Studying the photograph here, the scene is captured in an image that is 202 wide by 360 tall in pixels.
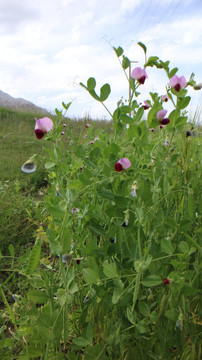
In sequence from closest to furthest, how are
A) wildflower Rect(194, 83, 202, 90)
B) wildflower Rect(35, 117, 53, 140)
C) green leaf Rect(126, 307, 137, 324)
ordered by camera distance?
green leaf Rect(126, 307, 137, 324) < wildflower Rect(35, 117, 53, 140) < wildflower Rect(194, 83, 202, 90)

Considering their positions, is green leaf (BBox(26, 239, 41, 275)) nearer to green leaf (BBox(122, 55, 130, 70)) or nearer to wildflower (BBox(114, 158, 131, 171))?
wildflower (BBox(114, 158, 131, 171))

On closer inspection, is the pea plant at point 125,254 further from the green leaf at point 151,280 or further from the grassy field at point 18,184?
the grassy field at point 18,184

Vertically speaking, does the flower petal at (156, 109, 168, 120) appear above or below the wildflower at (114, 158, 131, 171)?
above

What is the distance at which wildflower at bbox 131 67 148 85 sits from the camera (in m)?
0.87

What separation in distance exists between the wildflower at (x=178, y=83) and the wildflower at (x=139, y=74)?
71 mm

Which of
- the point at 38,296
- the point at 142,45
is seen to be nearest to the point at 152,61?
the point at 142,45

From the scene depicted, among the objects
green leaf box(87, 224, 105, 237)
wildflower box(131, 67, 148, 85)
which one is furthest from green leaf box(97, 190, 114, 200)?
wildflower box(131, 67, 148, 85)

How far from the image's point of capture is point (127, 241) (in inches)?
32.3

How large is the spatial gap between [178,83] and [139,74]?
11 cm

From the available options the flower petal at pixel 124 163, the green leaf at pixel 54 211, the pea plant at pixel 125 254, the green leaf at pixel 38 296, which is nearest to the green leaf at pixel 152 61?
the pea plant at pixel 125 254

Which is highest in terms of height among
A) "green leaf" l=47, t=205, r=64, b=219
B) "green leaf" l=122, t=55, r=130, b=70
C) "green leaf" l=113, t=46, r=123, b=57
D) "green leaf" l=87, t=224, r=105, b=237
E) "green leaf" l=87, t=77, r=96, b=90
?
"green leaf" l=113, t=46, r=123, b=57

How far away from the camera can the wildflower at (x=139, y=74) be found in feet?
2.85

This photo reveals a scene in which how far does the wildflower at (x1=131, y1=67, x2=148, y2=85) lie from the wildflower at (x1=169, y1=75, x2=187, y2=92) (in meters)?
0.07

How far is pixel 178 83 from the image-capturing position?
0.87 m
